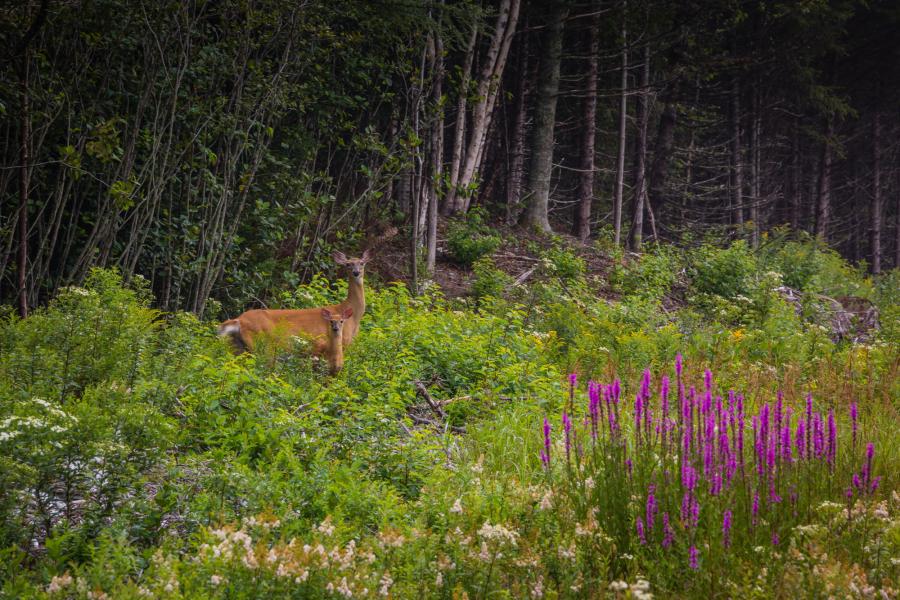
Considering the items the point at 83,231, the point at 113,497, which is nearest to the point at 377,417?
the point at 113,497

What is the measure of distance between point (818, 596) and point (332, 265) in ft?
31.3

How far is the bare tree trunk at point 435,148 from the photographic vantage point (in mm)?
12312

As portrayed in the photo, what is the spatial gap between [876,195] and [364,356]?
2836cm

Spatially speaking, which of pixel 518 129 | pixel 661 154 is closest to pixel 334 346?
pixel 518 129

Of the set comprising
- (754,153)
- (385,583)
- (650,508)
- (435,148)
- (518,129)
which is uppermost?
(754,153)

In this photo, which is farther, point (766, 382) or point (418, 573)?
point (766, 382)

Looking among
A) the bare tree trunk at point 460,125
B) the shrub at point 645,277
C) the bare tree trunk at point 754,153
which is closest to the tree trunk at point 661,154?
the bare tree trunk at point 460,125

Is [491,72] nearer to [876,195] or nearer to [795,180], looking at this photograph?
[876,195]

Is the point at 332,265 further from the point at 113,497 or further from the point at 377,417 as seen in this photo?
the point at 113,497

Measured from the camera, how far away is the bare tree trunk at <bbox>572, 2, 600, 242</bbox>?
19.6 meters

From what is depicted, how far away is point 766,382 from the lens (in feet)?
24.2

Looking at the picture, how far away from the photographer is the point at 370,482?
14.5ft

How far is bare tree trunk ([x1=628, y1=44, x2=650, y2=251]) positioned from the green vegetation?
43.0 feet

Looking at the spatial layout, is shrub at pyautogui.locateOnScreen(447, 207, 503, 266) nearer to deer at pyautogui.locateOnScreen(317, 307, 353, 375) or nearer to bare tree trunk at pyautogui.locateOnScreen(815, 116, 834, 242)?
deer at pyautogui.locateOnScreen(317, 307, 353, 375)
